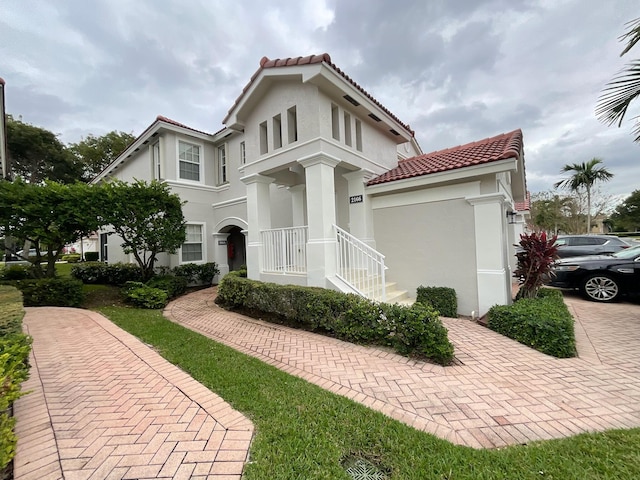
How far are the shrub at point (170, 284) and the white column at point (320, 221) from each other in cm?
575

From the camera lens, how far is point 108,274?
479 inches

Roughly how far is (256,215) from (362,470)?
7.00 metres

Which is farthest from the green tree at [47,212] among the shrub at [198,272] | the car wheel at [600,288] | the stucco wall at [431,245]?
Result: the car wheel at [600,288]

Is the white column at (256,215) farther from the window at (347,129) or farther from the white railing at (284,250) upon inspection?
the window at (347,129)

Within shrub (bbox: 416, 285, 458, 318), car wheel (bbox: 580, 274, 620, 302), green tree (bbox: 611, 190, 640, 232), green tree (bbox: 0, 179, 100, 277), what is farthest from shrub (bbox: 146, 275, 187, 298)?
green tree (bbox: 611, 190, 640, 232)

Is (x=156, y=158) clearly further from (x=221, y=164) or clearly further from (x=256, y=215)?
(x=256, y=215)

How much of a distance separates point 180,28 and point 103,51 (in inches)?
111

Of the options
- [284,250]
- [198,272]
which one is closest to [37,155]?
[198,272]

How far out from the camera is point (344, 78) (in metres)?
6.69

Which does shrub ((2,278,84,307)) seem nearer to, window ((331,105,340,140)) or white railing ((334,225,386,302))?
white railing ((334,225,386,302))

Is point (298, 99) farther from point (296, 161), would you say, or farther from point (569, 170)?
point (569, 170)

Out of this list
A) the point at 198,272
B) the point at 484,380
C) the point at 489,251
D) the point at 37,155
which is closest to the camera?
the point at 484,380

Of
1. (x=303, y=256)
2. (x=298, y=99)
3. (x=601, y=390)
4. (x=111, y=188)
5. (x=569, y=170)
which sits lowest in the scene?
(x=601, y=390)

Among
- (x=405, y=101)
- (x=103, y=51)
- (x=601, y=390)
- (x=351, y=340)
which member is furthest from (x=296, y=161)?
(x=405, y=101)
